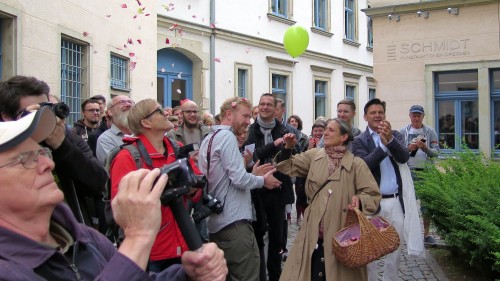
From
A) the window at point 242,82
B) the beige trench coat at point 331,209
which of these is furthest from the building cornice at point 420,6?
the beige trench coat at point 331,209

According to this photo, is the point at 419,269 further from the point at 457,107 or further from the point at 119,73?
the point at 457,107

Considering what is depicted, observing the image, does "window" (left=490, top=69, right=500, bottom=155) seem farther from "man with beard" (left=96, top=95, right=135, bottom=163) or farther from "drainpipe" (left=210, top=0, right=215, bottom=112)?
"man with beard" (left=96, top=95, right=135, bottom=163)

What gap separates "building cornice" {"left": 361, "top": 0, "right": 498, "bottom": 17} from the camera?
13.6m

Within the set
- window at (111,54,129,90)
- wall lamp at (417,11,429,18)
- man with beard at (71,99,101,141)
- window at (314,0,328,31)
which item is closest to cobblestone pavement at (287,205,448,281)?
man with beard at (71,99,101,141)

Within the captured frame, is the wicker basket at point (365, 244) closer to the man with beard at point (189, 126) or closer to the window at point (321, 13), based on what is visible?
the man with beard at point (189, 126)

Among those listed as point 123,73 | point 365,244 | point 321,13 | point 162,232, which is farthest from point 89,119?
point 321,13

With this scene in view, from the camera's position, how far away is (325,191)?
4863 mm

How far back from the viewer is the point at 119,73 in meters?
11.3

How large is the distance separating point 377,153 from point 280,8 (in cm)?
1539

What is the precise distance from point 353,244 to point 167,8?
11.4m

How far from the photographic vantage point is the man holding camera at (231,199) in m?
4.54

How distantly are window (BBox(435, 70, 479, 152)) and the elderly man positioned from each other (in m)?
13.0

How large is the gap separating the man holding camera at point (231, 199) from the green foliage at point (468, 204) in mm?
1915

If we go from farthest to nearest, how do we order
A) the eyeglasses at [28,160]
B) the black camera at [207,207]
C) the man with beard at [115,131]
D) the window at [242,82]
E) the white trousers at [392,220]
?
the window at [242,82] → the white trousers at [392,220] → the man with beard at [115,131] → the black camera at [207,207] → the eyeglasses at [28,160]
